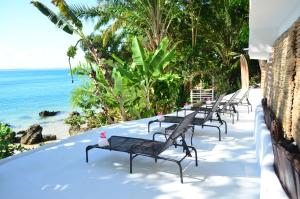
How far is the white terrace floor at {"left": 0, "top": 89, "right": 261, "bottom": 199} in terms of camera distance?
4.32 metres

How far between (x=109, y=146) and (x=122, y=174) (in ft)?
1.96

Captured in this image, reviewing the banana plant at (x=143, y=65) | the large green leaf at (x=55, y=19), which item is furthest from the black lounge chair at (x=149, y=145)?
the large green leaf at (x=55, y=19)

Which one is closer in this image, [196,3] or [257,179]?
[257,179]

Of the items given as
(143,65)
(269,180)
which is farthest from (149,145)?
(143,65)

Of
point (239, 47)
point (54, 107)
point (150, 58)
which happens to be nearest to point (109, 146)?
point (150, 58)

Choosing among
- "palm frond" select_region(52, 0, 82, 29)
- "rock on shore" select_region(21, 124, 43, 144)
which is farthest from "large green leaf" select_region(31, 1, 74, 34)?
"rock on shore" select_region(21, 124, 43, 144)

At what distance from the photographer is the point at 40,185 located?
4680 millimetres

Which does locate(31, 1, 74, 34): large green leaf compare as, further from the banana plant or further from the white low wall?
the white low wall

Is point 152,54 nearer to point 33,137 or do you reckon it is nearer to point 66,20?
point 66,20

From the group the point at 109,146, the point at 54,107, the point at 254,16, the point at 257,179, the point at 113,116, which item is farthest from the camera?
the point at 54,107

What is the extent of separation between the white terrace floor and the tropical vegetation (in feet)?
15.3

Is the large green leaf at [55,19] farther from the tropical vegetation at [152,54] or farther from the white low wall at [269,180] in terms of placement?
the white low wall at [269,180]

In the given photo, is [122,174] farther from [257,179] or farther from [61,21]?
[61,21]

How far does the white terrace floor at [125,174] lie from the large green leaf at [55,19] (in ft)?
18.1
